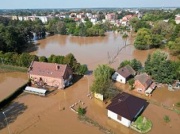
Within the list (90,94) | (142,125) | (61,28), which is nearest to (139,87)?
(90,94)

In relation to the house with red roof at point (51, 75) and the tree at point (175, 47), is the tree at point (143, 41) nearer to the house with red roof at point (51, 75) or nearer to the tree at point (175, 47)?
the tree at point (175, 47)

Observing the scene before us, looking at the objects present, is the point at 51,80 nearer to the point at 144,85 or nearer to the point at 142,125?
the point at 144,85

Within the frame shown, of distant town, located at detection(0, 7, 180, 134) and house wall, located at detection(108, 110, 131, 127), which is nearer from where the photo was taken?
house wall, located at detection(108, 110, 131, 127)

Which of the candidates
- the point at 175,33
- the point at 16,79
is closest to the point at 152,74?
the point at 16,79

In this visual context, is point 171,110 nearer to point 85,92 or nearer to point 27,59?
point 85,92

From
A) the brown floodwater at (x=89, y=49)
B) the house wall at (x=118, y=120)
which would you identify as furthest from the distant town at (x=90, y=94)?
the brown floodwater at (x=89, y=49)

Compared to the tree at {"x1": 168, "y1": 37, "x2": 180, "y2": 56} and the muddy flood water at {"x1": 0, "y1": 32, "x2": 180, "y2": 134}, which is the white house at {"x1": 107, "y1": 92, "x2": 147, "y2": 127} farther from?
the tree at {"x1": 168, "y1": 37, "x2": 180, "y2": 56}

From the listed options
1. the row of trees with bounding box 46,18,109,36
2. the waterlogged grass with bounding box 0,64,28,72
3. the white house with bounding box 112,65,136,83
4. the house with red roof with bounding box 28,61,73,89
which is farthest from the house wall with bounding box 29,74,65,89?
the row of trees with bounding box 46,18,109,36
